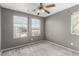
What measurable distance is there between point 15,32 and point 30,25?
51.6 inches

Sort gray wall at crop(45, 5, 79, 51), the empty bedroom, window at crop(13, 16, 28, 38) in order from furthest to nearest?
window at crop(13, 16, 28, 38) → gray wall at crop(45, 5, 79, 51) → the empty bedroom

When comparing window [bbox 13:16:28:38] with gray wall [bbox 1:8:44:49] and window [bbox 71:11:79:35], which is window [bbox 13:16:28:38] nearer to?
gray wall [bbox 1:8:44:49]

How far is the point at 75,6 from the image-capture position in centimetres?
299

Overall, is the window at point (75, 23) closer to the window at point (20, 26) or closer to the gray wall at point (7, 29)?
the window at point (20, 26)

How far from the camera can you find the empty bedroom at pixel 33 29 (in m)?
2.89

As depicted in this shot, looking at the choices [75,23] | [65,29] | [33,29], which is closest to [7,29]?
[33,29]

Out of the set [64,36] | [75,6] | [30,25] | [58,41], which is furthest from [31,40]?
[75,6]

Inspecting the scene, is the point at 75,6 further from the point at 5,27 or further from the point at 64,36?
the point at 5,27

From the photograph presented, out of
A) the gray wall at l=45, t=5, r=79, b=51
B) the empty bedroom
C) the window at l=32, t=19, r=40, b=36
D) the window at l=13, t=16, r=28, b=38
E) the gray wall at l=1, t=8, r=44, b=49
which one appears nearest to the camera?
the empty bedroom

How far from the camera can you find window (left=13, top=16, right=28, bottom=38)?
375cm

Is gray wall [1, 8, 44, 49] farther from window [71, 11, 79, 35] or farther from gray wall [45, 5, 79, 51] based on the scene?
window [71, 11, 79, 35]

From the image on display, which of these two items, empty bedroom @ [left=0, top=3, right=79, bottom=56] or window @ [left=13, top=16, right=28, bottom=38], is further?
window @ [left=13, top=16, right=28, bottom=38]

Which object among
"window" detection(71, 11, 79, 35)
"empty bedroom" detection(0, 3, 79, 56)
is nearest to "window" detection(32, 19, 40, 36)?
"empty bedroom" detection(0, 3, 79, 56)

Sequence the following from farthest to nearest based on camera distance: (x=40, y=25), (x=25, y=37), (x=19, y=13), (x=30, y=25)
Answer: (x=40, y=25) < (x=30, y=25) < (x=25, y=37) < (x=19, y=13)
